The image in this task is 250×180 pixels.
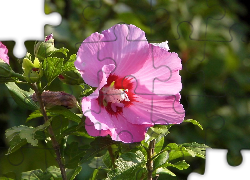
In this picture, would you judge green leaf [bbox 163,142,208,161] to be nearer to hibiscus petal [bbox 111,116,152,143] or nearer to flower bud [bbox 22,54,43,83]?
hibiscus petal [bbox 111,116,152,143]

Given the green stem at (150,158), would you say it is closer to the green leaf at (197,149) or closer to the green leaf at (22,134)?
the green leaf at (197,149)

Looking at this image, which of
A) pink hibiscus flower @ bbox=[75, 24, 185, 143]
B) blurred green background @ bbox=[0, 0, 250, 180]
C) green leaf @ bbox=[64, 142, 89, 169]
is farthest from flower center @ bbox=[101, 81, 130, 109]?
blurred green background @ bbox=[0, 0, 250, 180]

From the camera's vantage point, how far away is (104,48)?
2.17ft

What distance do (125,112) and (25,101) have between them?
17 centimetres

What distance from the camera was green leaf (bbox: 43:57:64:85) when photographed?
2.19ft

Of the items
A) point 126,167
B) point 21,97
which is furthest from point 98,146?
point 21,97

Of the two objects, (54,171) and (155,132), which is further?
(54,171)

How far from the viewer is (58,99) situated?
2.28ft

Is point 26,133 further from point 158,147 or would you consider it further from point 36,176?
point 158,147

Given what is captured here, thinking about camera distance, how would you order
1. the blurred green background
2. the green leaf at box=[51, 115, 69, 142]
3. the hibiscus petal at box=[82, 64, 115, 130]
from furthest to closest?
the blurred green background < the green leaf at box=[51, 115, 69, 142] < the hibiscus petal at box=[82, 64, 115, 130]

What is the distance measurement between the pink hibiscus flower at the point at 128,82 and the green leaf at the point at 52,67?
1.8 inches

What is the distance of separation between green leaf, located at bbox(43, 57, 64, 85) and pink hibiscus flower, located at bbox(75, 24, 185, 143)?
5 cm

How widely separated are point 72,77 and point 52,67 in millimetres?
36

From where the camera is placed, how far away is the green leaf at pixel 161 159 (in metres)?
0.71
